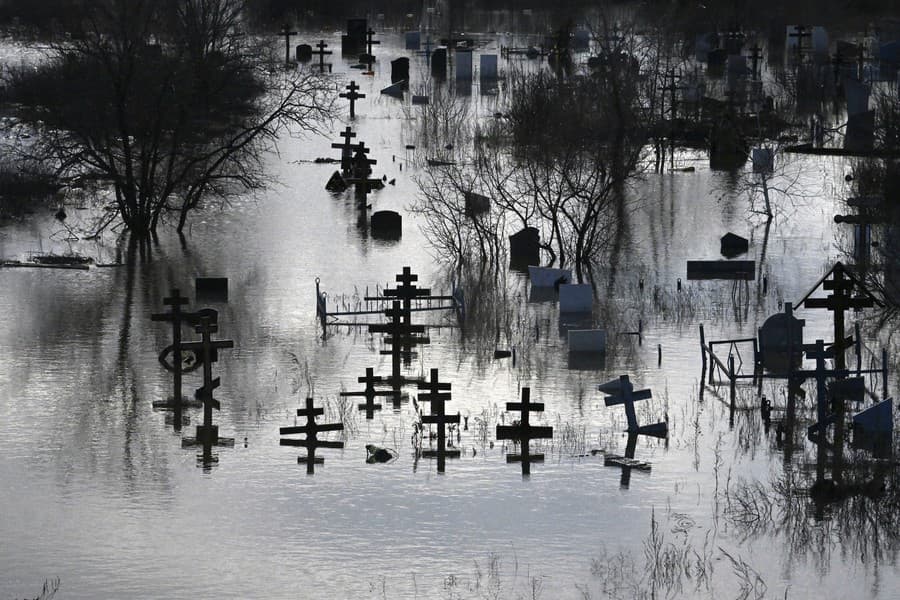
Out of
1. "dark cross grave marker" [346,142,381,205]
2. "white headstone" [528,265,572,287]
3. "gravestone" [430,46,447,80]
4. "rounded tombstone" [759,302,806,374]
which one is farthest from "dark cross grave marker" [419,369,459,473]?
"gravestone" [430,46,447,80]

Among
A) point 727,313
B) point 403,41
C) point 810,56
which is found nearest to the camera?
point 727,313

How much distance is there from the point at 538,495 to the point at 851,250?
15059 mm

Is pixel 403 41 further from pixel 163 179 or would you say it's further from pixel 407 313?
pixel 407 313

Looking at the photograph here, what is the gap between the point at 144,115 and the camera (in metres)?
34.8

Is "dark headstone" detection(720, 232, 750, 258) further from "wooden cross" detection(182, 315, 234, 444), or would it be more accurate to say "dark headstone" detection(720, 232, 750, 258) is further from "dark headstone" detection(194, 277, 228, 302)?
"wooden cross" detection(182, 315, 234, 444)

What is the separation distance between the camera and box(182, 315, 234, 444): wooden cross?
19.6m

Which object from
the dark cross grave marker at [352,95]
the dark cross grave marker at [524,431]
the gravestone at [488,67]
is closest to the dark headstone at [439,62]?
the gravestone at [488,67]

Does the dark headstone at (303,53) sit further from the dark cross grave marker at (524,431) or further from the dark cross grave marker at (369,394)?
the dark cross grave marker at (524,431)

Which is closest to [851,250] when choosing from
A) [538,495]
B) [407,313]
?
[407,313]

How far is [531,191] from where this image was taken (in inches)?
1246

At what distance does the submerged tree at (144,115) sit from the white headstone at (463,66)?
1099 centimetres

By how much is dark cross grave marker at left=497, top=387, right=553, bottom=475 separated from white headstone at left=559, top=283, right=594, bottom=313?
7.28 m

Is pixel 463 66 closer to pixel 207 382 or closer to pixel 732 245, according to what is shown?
pixel 732 245

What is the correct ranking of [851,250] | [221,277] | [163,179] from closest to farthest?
[221,277], [851,250], [163,179]
